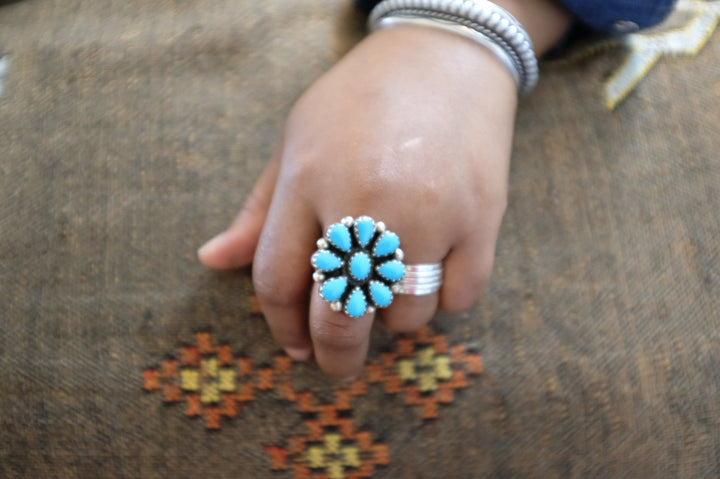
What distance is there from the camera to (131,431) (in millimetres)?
505

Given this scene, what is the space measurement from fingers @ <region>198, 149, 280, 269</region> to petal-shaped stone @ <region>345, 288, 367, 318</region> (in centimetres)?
13

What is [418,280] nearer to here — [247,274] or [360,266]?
[360,266]

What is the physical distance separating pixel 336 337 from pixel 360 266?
0.22 feet

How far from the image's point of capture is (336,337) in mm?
473

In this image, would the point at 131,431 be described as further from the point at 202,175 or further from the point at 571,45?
the point at 571,45

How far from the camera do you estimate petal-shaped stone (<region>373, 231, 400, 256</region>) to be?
449 mm

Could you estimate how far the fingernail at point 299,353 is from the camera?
52cm

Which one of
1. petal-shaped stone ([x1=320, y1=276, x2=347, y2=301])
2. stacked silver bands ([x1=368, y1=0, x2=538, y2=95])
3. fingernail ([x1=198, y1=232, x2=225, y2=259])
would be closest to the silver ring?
petal-shaped stone ([x1=320, y1=276, x2=347, y2=301])

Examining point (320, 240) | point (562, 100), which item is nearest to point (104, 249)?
point (320, 240)

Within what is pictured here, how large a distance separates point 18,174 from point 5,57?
16cm

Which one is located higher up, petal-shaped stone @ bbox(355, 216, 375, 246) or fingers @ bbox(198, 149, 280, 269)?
petal-shaped stone @ bbox(355, 216, 375, 246)

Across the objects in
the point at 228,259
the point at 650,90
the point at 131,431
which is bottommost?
the point at 131,431

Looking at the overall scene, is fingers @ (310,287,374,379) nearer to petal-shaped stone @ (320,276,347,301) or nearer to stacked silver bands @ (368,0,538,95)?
petal-shaped stone @ (320,276,347,301)

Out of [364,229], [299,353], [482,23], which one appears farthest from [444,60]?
[299,353]
